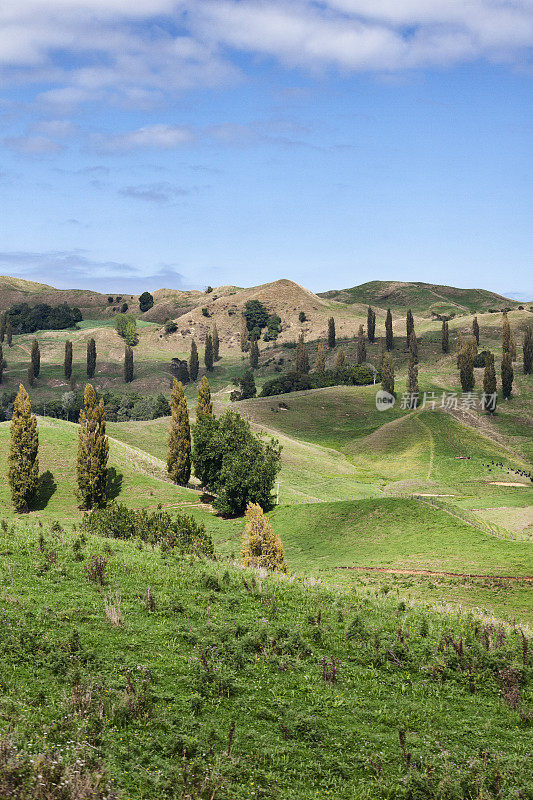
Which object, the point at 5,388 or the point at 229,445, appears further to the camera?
the point at 5,388

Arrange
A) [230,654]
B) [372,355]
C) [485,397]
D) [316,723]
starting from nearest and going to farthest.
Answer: [316,723] → [230,654] → [485,397] → [372,355]

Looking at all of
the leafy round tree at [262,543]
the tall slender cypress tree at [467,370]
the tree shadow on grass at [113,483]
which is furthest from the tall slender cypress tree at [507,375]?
the leafy round tree at [262,543]

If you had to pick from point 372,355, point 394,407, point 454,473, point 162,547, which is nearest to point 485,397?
point 394,407

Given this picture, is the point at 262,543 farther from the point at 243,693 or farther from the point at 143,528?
the point at 243,693

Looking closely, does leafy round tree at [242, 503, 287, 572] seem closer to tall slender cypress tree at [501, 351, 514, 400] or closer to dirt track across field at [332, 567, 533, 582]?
dirt track across field at [332, 567, 533, 582]

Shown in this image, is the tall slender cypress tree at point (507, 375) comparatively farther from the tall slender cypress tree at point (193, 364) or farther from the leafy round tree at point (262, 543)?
the leafy round tree at point (262, 543)

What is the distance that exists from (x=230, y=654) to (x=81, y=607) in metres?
4.58

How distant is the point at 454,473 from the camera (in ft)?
317

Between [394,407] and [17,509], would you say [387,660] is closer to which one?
[17,509]

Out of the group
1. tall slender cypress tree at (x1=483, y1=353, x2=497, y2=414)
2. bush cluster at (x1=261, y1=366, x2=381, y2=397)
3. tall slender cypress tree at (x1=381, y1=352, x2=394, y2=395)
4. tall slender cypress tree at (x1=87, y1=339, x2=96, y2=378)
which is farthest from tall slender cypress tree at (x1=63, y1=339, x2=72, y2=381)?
tall slender cypress tree at (x1=483, y1=353, x2=497, y2=414)

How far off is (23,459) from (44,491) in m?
5.39

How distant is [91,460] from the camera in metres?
65.6

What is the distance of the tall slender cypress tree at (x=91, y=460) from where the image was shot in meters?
65.1

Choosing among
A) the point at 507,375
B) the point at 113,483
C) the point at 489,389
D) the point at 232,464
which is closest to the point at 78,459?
the point at 113,483
